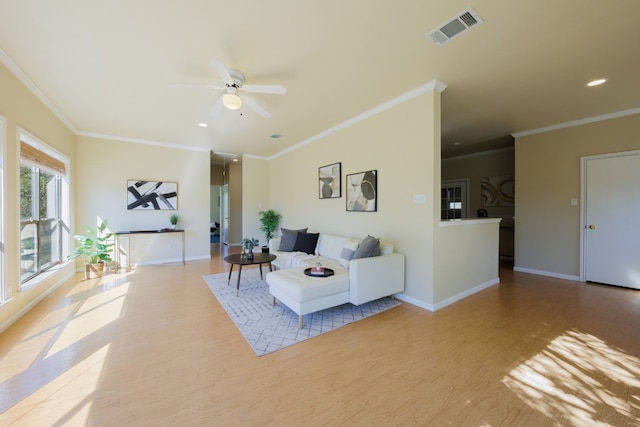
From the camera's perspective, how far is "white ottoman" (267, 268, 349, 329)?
2.57 meters

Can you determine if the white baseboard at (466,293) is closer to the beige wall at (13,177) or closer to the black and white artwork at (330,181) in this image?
the black and white artwork at (330,181)

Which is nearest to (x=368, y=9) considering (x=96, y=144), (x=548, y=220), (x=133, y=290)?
(x=133, y=290)

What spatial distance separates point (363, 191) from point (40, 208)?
478cm

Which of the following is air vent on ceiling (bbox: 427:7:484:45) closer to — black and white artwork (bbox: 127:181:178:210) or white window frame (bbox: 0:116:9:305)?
white window frame (bbox: 0:116:9:305)

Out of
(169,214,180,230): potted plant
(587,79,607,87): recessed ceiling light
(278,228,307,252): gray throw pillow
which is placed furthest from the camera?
(169,214,180,230): potted plant

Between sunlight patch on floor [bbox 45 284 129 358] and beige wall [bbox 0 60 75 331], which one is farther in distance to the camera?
beige wall [bbox 0 60 75 331]

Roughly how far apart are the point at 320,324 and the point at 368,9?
287cm

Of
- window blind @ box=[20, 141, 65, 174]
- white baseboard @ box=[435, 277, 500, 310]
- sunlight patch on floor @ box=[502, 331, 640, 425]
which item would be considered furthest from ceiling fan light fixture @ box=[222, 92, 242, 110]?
sunlight patch on floor @ box=[502, 331, 640, 425]

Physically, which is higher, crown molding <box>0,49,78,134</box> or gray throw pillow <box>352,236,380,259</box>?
crown molding <box>0,49,78,134</box>

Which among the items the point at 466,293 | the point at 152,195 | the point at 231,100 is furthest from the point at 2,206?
the point at 466,293

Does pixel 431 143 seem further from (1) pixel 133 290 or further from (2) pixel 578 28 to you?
(1) pixel 133 290

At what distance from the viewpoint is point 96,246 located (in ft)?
15.1

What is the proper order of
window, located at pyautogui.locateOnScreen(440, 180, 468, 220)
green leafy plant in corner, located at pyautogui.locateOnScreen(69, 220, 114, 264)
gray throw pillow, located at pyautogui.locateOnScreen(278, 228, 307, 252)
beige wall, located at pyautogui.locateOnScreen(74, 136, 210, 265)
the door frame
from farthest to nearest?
1. window, located at pyautogui.locateOnScreen(440, 180, 468, 220)
2. beige wall, located at pyautogui.locateOnScreen(74, 136, 210, 265)
3. gray throw pillow, located at pyautogui.locateOnScreen(278, 228, 307, 252)
4. green leafy plant in corner, located at pyautogui.locateOnScreen(69, 220, 114, 264)
5. the door frame

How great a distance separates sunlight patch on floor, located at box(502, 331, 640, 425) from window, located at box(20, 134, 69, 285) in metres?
5.18
